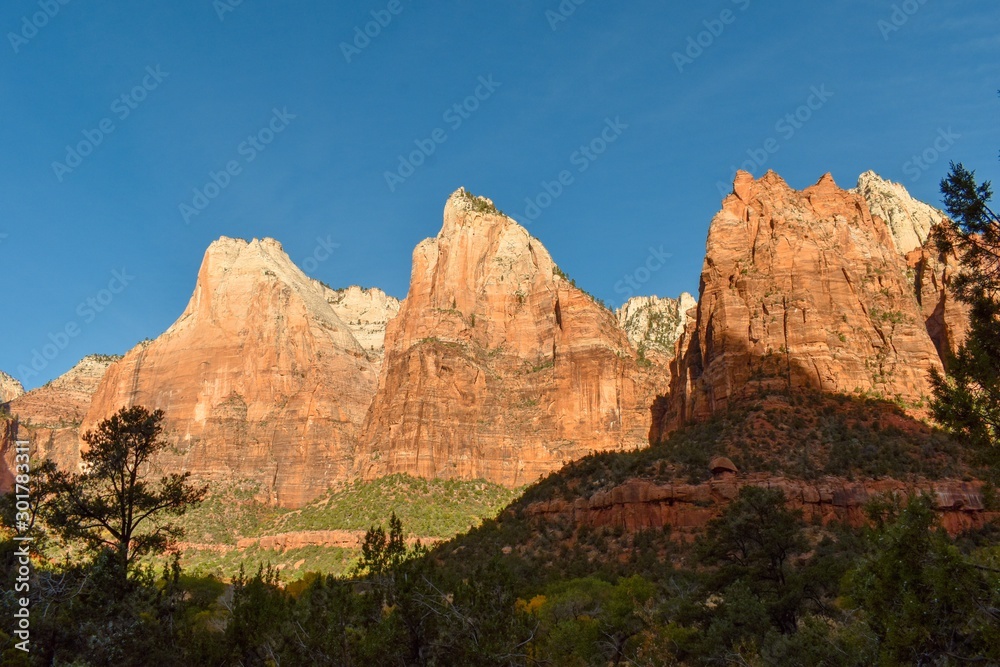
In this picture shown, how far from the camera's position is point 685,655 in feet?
97.7

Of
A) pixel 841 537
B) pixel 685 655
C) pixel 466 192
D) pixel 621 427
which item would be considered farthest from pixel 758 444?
pixel 466 192

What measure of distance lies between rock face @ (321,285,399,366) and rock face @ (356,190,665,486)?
63.0 metres

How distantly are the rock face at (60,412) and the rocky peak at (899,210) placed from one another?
13684cm

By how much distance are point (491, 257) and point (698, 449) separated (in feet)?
234

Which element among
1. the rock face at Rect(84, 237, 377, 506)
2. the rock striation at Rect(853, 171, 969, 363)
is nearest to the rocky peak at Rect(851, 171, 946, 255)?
the rock striation at Rect(853, 171, 969, 363)

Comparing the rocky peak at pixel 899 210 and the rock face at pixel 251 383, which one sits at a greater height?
the rocky peak at pixel 899 210

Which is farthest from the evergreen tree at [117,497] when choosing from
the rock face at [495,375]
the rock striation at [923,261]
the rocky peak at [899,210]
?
the rocky peak at [899,210]

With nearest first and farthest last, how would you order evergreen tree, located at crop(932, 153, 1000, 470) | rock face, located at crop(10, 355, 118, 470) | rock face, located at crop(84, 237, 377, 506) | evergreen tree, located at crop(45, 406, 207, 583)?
evergreen tree, located at crop(932, 153, 1000, 470)
evergreen tree, located at crop(45, 406, 207, 583)
rock face, located at crop(84, 237, 377, 506)
rock face, located at crop(10, 355, 118, 470)

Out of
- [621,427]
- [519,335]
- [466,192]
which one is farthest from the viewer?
[466,192]

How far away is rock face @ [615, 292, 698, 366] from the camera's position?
159 meters

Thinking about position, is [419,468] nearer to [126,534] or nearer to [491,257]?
[491,257]

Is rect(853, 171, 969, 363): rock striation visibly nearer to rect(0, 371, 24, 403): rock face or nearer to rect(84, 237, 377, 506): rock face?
rect(84, 237, 377, 506): rock face

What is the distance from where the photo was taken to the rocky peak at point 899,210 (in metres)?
118

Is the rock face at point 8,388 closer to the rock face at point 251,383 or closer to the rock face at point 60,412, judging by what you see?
the rock face at point 60,412
